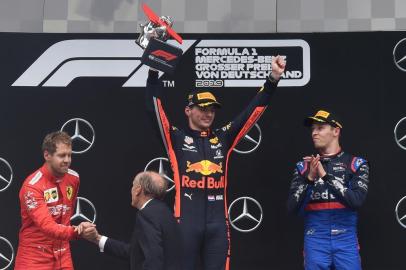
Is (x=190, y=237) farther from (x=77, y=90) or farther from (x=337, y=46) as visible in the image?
(x=337, y=46)

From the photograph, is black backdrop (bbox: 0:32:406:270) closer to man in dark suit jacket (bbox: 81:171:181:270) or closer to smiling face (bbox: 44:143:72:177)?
smiling face (bbox: 44:143:72:177)

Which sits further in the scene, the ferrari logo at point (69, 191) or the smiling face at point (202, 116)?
the smiling face at point (202, 116)

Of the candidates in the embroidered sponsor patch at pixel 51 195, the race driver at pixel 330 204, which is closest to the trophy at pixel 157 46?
the embroidered sponsor patch at pixel 51 195

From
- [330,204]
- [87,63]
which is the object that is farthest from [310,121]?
[87,63]

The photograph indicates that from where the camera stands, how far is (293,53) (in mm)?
4133

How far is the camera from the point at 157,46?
3.41 meters

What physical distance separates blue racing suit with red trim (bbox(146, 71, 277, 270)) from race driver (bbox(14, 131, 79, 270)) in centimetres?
64

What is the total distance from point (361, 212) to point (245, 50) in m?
1.41

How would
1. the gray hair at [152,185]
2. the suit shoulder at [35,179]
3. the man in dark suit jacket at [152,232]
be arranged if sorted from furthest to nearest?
the suit shoulder at [35,179] < the gray hair at [152,185] < the man in dark suit jacket at [152,232]

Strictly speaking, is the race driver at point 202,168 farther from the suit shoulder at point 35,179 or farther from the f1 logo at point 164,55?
the suit shoulder at point 35,179

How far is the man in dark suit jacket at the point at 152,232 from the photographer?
8.76ft

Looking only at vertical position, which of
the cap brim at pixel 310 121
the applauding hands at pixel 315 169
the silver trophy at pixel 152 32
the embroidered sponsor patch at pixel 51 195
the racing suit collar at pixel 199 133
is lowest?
the embroidered sponsor patch at pixel 51 195

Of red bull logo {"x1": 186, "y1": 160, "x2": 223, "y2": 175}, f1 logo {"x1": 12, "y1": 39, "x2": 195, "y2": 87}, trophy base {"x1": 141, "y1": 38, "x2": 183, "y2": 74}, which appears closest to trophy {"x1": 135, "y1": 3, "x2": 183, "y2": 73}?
trophy base {"x1": 141, "y1": 38, "x2": 183, "y2": 74}

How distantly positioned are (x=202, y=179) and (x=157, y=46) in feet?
2.74
